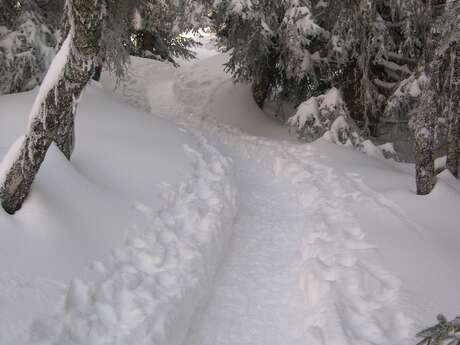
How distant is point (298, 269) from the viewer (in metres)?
6.22

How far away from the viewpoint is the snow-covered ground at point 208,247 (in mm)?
4508

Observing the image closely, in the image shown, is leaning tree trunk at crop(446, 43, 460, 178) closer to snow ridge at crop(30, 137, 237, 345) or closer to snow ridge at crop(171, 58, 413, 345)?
snow ridge at crop(171, 58, 413, 345)

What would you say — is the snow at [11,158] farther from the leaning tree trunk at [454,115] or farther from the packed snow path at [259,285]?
the leaning tree trunk at [454,115]

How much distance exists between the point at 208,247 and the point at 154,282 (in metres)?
1.22

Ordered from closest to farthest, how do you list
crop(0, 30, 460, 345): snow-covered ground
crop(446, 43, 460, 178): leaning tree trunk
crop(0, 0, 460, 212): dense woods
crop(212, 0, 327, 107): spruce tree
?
crop(0, 30, 460, 345): snow-covered ground
crop(446, 43, 460, 178): leaning tree trunk
crop(0, 0, 460, 212): dense woods
crop(212, 0, 327, 107): spruce tree

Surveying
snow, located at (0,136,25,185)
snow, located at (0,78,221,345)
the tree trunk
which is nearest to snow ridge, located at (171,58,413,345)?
the tree trunk

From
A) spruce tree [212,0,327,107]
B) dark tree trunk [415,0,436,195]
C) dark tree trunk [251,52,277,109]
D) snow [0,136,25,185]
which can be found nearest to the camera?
snow [0,136,25,185]

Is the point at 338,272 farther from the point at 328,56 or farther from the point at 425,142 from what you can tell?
the point at 328,56

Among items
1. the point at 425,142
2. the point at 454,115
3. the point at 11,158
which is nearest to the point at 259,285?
the point at 11,158

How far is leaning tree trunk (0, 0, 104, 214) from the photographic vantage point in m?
4.54

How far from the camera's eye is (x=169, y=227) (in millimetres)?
6367

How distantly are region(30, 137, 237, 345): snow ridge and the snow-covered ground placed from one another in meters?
0.02

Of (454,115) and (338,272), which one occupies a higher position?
(454,115)

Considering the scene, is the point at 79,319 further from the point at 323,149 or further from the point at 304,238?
the point at 323,149
